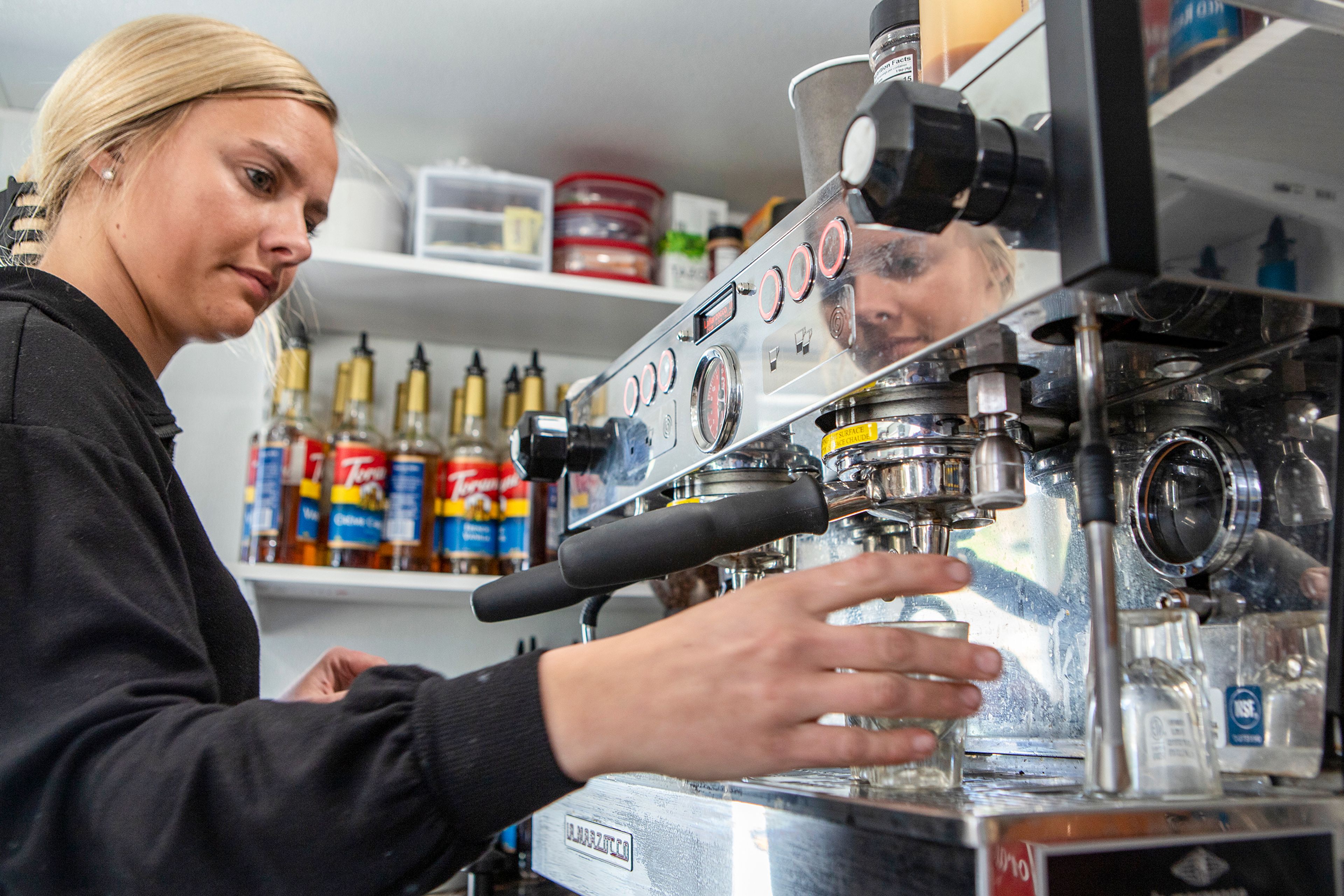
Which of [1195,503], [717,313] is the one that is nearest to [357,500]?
[717,313]

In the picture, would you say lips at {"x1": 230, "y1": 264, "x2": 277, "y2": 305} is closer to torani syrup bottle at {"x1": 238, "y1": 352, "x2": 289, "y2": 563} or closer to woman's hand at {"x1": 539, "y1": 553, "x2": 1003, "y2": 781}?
woman's hand at {"x1": 539, "y1": 553, "x2": 1003, "y2": 781}

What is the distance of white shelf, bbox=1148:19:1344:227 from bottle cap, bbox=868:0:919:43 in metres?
0.18

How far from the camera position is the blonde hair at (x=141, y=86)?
0.61 meters

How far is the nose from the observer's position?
650 mm

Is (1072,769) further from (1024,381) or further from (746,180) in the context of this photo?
(746,180)

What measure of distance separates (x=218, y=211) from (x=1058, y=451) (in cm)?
53

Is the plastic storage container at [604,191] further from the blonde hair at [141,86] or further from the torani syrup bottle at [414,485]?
the blonde hair at [141,86]

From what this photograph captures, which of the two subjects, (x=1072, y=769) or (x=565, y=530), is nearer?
(x=1072, y=769)

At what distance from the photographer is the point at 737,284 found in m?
0.59

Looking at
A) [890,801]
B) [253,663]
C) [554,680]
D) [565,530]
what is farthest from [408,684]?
[565,530]

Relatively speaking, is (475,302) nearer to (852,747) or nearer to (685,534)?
(685,534)

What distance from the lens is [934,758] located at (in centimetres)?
44

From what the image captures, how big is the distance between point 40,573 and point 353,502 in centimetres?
85

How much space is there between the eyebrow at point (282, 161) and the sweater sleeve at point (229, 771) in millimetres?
349
